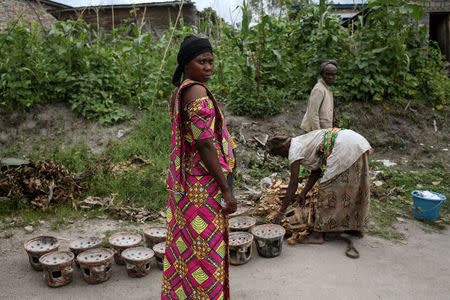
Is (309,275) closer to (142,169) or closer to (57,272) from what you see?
(57,272)

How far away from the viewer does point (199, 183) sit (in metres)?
1.79

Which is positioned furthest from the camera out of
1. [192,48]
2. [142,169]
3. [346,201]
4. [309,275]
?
[142,169]

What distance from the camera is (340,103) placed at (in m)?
6.89

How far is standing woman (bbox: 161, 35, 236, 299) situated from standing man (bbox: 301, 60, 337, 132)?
2.51 meters

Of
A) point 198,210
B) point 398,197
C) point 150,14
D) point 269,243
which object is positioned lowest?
point 398,197

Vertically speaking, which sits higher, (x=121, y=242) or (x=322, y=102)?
(x=322, y=102)

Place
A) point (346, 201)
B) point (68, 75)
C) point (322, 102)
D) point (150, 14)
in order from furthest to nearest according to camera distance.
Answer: point (150, 14)
point (68, 75)
point (322, 102)
point (346, 201)

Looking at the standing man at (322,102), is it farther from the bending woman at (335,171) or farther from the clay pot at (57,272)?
the clay pot at (57,272)

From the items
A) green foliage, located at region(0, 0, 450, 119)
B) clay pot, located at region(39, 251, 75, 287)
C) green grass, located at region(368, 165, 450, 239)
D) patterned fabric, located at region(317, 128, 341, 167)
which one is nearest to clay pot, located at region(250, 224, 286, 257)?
patterned fabric, located at region(317, 128, 341, 167)

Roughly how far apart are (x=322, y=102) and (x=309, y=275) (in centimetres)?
217

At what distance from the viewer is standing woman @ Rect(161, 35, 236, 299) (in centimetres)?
173

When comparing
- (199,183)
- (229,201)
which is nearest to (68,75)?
(199,183)

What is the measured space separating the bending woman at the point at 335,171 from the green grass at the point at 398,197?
1.95 ft

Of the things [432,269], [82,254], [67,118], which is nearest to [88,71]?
[67,118]
